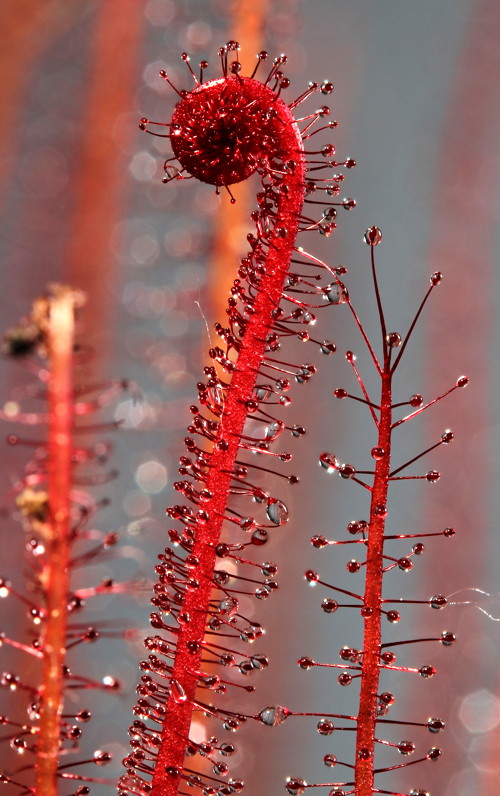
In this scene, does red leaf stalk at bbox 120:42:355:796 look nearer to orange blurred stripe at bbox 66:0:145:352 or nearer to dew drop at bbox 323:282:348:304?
dew drop at bbox 323:282:348:304

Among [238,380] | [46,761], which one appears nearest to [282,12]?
[238,380]

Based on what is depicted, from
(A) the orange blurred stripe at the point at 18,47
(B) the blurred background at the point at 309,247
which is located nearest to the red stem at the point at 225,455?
(B) the blurred background at the point at 309,247

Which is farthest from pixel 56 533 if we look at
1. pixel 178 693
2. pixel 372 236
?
pixel 372 236

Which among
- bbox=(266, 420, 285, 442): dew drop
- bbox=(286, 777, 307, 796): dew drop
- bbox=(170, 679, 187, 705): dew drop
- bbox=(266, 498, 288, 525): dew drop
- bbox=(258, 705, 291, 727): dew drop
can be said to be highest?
bbox=(266, 420, 285, 442): dew drop

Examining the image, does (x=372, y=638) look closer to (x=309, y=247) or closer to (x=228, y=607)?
(x=228, y=607)

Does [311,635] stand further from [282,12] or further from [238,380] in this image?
[282,12]

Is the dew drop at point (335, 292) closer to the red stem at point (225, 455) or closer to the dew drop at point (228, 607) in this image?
the red stem at point (225, 455)

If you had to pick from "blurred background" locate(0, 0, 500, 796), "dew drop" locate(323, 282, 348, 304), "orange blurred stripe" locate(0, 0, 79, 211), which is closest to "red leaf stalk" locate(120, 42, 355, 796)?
"dew drop" locate(323, 282, 348, 304)
